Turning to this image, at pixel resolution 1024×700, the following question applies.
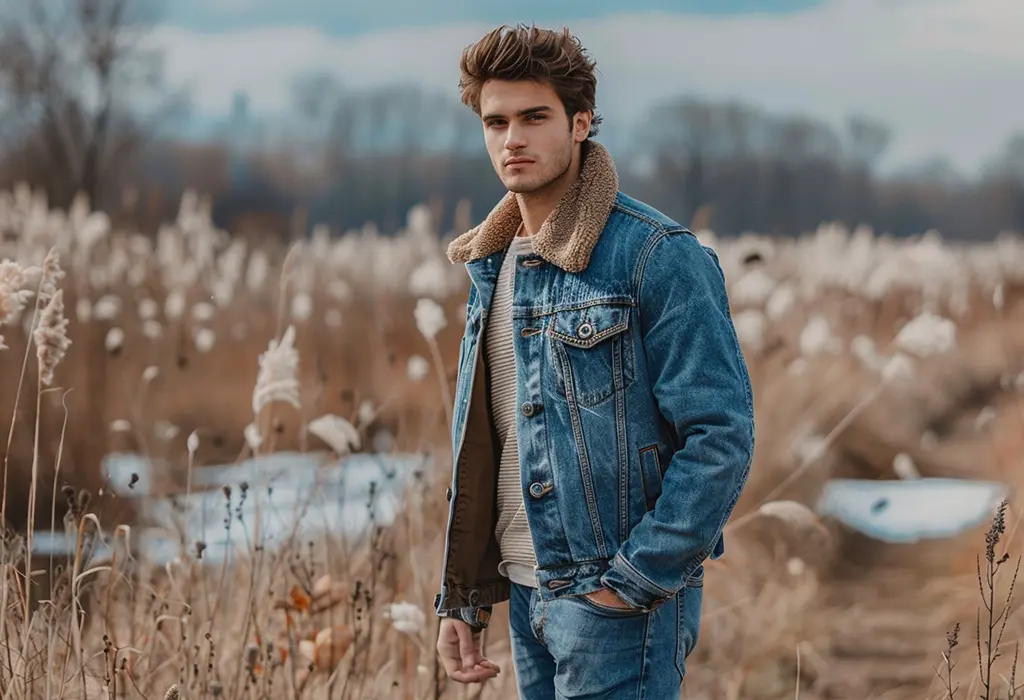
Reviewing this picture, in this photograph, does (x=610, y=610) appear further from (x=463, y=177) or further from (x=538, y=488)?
(x=463, y=177)

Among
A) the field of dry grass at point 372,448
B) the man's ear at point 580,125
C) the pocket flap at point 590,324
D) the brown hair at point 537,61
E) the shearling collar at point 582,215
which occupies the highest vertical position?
the brown hair at point 537,61

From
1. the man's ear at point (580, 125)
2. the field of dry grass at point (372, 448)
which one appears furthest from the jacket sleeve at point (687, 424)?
the field of dry grass at point (372, 448)

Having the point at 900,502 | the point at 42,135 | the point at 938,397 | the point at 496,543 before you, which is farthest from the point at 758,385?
the point at 42,135

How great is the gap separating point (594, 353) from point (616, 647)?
401 mm

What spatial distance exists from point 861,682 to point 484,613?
282cm

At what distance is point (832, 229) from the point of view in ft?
29.4

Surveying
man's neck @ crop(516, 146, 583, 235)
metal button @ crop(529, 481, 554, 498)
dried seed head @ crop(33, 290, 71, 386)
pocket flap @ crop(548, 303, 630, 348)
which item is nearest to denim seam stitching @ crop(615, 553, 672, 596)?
metal button @ crop(529, 481, 554, 498)

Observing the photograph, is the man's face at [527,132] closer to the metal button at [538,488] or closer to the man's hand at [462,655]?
the metal button at [538,488]

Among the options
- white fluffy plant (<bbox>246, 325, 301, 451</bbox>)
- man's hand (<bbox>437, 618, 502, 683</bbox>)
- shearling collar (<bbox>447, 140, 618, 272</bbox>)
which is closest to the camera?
shearling collar (<bbox>447, 140, 618, 272</bbox>)

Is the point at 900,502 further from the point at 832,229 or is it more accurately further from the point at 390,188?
the point at 390,188

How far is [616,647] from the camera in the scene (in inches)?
61.3

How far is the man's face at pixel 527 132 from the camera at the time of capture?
5.32ft

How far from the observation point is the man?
58.9 inches

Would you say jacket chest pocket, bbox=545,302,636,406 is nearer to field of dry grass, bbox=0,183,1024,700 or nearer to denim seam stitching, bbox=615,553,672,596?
denim seam stitching, bbox=615,553,672,596
